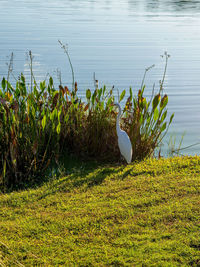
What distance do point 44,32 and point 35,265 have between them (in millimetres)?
15660

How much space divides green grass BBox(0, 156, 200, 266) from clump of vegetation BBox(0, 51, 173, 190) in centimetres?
46

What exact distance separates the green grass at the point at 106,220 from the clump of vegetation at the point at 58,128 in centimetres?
46

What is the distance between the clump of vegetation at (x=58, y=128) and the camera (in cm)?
514

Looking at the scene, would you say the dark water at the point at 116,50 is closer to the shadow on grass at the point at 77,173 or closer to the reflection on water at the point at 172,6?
the shadow on grass at the point at 77,173

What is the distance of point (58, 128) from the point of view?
5203mm

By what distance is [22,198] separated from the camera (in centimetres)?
465

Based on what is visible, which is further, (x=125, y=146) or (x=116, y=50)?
(x=116, y=50)

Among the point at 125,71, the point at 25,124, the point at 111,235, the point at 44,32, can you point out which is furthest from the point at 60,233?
the point at 44,32

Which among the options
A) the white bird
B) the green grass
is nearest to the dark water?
the white bird

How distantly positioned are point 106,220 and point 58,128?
161 centimetres

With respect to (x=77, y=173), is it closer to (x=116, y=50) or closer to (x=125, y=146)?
(x=125, y=146)

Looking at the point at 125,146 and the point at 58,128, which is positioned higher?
the point at 58,128

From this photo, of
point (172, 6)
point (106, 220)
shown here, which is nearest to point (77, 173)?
point (106, 220)

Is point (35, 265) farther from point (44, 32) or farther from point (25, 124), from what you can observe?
point (44, 32)
